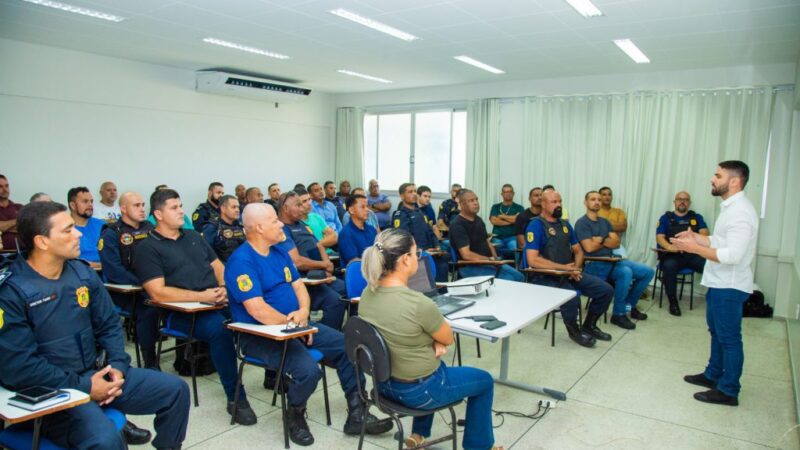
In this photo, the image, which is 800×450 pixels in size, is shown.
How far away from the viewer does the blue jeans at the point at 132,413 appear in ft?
6.39

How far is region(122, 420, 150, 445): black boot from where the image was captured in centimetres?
281

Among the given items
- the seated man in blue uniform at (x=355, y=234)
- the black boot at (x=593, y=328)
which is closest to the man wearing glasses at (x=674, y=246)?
the black boot at (x=593, y=328)

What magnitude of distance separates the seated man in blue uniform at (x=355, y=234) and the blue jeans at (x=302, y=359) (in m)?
1.68

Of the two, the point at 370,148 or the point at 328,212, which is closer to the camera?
the point at 328,212

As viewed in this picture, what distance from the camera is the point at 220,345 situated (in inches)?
124

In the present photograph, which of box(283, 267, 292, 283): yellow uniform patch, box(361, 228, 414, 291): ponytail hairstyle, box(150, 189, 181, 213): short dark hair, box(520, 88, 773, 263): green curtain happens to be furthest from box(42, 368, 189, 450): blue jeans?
box(520, 88, 773, 263): green curtain

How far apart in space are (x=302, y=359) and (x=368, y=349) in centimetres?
65

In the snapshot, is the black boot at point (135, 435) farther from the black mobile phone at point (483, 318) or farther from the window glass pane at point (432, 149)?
the window glass pane at point (432, 149)

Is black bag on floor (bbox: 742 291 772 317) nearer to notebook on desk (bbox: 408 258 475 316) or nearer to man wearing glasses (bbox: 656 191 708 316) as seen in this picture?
man wearing glasses (bbox: 656 191 708 316)

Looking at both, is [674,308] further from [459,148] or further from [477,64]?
[459,148]

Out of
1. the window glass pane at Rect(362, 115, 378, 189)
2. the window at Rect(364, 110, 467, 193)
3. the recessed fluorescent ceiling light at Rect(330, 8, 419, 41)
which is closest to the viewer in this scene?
the recessed fluorescent ceiling light at Rect(330, 8, 419, 41)

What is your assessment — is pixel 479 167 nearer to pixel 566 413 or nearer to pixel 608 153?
pixel 608 153

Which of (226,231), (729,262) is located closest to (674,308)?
(729,262)

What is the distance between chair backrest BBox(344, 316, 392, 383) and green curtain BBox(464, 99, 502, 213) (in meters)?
6.36
